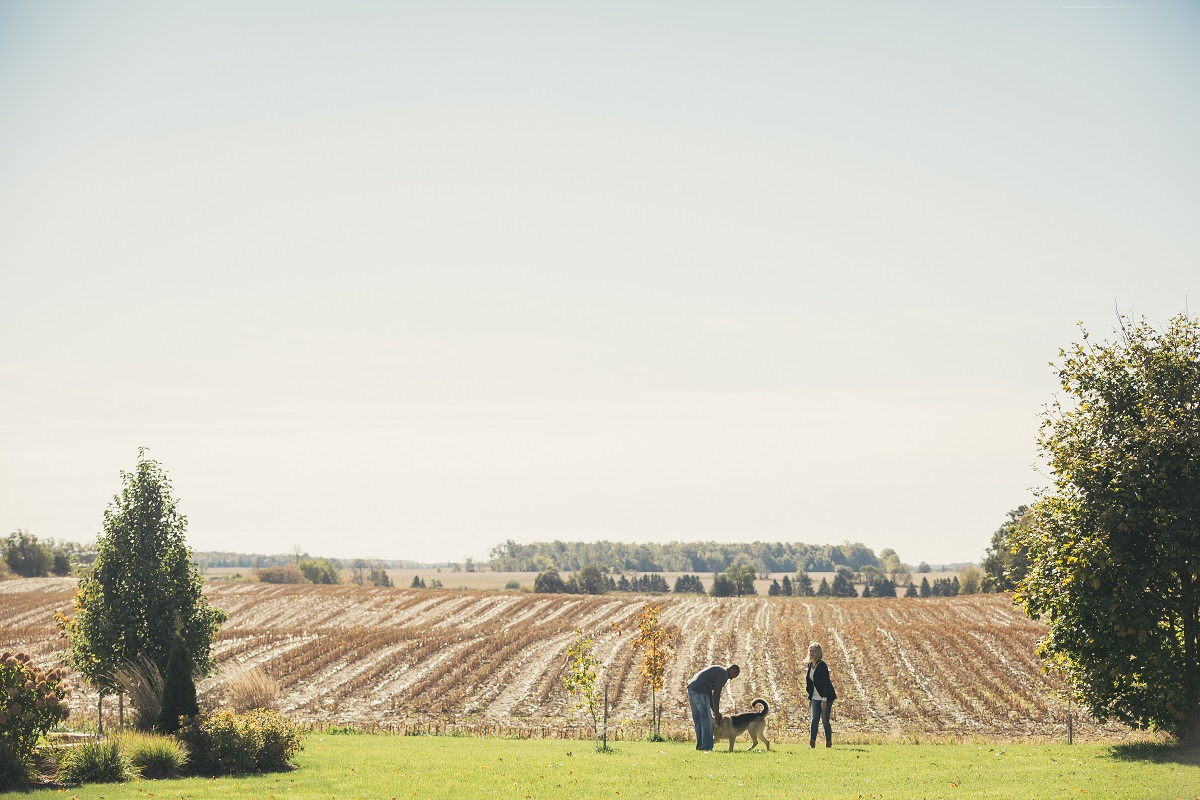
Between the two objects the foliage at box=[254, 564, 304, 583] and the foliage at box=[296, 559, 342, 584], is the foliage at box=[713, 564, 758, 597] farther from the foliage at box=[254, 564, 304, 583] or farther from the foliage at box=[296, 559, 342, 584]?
the foliage at box=[254, 564, 304, 583]

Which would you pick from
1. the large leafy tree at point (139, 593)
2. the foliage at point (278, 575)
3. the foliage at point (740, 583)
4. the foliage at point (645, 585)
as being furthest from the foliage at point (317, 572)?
the large leafy tree at point (139, 593)

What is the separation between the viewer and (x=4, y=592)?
94812 millimetres

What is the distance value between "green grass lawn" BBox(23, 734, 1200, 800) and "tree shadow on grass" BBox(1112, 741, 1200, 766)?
0.03 metres

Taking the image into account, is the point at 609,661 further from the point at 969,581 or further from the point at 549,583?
the point at 969,581

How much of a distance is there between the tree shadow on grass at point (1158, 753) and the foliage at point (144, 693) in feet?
71.7

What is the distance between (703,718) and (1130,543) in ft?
34.9

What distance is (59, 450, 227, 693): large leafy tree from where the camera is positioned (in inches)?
1028

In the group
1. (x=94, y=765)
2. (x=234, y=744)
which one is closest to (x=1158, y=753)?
(x=234, y=744)

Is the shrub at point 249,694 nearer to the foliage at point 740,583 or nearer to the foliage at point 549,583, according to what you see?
the foliage at point 549,583

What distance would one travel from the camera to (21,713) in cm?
1836

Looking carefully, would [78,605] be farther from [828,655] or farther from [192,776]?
[828,655]

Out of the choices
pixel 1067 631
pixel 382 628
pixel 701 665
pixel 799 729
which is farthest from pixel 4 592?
pixel 1067 631

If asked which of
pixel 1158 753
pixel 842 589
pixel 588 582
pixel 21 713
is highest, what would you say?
pixel 21 713

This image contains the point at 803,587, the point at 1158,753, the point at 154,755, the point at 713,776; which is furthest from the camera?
the point at 803,587
